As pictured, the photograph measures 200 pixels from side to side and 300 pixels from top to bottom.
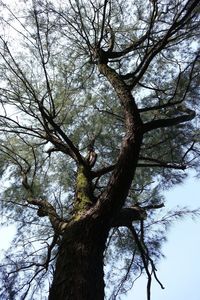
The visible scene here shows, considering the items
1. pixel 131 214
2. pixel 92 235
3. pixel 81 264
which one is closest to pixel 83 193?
pixel 131 214

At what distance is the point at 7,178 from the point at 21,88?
2.63 feet

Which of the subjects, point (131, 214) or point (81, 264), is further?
point (131, 214)

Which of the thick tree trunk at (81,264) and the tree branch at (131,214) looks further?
the tree branch at (131,214)

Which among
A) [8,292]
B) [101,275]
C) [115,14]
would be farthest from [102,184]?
[101,275]

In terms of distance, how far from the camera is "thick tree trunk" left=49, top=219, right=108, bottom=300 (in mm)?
1414

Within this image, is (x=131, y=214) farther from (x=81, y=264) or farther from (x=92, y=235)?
(x=81, y=264)

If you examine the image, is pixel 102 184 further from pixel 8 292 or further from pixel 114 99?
pixel 8 292

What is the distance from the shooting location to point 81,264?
149cm

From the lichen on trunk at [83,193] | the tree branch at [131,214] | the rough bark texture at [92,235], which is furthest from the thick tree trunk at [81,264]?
the tree branch at [131,214]

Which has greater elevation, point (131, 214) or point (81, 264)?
point (131, 214)

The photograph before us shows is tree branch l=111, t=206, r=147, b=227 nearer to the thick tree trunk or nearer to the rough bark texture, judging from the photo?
the rough bark texture

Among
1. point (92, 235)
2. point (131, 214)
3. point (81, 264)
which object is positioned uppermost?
point (131, 214)

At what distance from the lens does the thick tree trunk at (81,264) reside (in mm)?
1414

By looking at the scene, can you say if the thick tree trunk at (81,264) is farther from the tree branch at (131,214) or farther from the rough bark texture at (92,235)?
the tree branch at (131,214)
